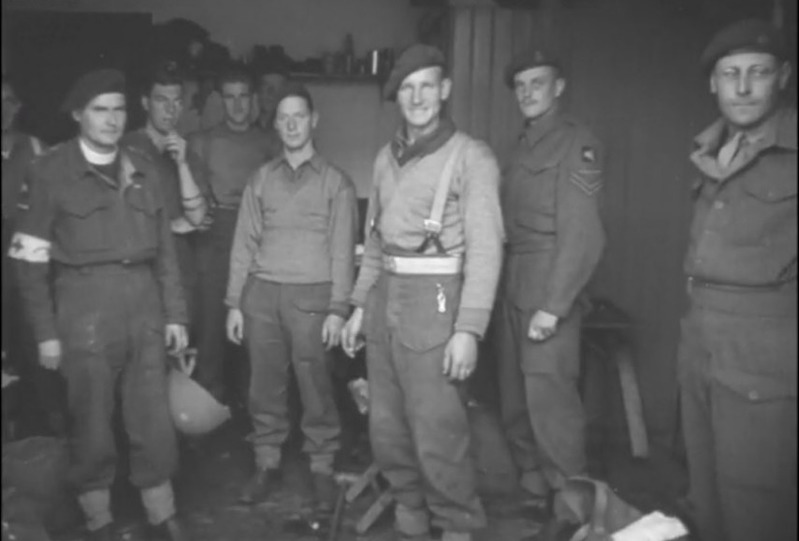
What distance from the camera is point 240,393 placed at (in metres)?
6.81

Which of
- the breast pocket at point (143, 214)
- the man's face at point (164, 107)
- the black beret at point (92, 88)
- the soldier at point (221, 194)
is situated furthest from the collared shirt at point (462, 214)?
the soldier at point (221, 194)

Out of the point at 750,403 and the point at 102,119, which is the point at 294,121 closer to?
the point at 102,119

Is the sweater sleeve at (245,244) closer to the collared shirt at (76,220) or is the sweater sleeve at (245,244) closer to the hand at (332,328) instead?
the hand at (332,328)

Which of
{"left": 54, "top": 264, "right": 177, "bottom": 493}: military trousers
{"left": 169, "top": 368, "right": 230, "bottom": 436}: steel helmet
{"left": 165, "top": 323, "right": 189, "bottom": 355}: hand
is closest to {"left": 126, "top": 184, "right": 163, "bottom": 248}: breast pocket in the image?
{"left": 54, "top": 264, "right": 177, "bottom": 493}: military trousers

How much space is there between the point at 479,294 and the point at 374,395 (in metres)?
0.73

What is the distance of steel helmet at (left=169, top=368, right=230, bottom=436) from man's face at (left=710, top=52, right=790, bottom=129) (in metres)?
2.78

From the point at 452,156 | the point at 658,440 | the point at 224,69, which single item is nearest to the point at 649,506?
the point at 658,440

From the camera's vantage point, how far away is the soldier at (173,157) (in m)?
5.49

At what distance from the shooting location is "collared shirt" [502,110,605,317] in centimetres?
459

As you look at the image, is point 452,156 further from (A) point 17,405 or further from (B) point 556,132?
(A) point 17,405

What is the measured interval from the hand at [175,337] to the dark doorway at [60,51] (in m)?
2.72

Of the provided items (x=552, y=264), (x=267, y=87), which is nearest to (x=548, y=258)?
(x=552, y=264)

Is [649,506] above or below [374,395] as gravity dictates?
below

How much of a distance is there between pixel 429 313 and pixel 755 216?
4.68 feet
